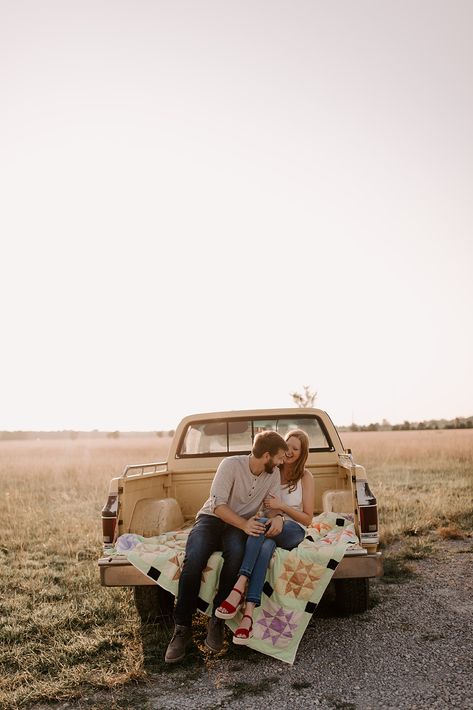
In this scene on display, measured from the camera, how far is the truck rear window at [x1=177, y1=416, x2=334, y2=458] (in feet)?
21.1

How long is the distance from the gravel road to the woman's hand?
1003 mm

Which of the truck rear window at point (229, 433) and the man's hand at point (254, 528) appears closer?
the man's hand at point (254, 528)

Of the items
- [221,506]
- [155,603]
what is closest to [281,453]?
[221,506]

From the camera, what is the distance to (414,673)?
13.0 ft

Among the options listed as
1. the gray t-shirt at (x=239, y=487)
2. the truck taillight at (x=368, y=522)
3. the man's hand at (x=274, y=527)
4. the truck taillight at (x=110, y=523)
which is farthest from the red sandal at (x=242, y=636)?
the truck taillight at (x=110, y=523)

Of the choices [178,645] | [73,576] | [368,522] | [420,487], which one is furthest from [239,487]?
[420,487]

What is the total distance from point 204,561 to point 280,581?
1.92ft

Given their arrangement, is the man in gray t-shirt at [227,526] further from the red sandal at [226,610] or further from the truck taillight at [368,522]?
the truck taillight at [368,522]

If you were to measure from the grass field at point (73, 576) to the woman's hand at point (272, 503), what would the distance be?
Answer: 1.30 metres

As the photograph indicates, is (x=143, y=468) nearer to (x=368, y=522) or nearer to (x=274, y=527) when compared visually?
(x=274, y=527)

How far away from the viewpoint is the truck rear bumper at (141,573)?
4484 mm

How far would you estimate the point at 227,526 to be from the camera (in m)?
4.73

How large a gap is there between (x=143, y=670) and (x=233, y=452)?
268cm

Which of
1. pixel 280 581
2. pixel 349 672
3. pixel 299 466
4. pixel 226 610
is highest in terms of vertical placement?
pixel 299 466
